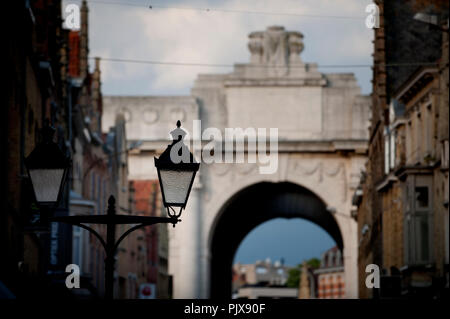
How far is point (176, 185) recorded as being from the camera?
1263 cm

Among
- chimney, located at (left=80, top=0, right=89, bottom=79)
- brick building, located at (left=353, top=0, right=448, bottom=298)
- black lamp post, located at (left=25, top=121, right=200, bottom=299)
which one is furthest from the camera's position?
chimney, located at (left=80, top=0, right=89, bottom=79)

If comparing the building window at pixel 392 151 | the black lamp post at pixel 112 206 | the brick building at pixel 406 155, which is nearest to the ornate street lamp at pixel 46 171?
the black lamp post at pixel 112 206

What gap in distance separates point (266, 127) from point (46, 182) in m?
56.9

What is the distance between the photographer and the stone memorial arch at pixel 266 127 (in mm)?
69438

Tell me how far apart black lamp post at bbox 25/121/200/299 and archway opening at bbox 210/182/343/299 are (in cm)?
5880

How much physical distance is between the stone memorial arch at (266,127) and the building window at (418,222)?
2691cm

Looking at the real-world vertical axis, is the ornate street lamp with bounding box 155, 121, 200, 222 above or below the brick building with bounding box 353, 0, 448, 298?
below

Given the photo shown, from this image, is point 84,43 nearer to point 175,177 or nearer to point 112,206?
point 112,206

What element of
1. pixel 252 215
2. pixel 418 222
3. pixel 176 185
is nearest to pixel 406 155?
pixel 418 222

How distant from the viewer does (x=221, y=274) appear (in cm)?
8569

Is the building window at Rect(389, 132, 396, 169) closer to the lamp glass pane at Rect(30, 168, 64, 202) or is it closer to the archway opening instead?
the archway opening

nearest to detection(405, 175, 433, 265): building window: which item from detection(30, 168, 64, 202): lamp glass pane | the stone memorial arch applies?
the stone memorial arch

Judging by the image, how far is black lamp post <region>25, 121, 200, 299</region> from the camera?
40.8ft
